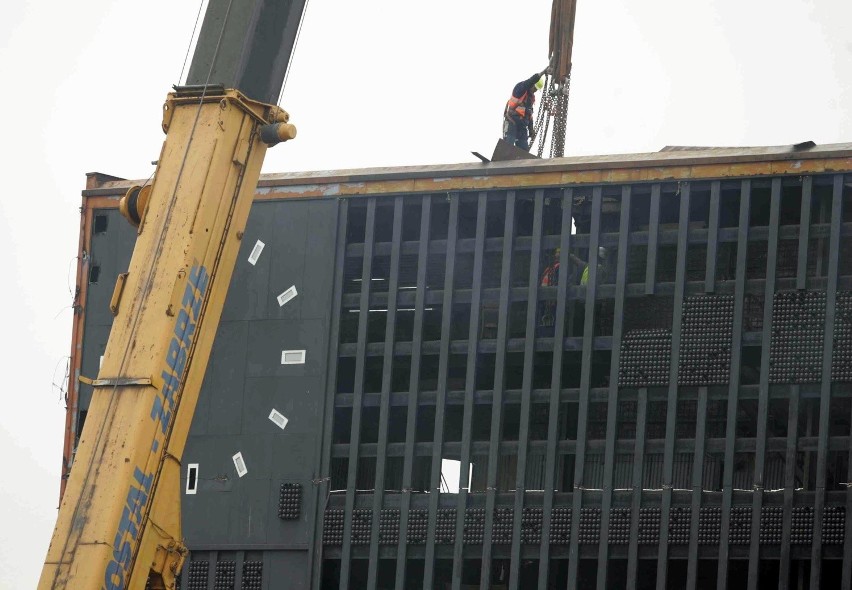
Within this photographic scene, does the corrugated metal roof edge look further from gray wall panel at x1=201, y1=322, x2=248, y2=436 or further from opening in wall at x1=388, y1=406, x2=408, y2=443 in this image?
opening in wall at x1=388, y1=406, x2=408, y2=443

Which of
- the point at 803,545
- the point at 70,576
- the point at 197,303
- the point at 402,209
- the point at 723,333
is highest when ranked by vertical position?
the point at 402,209

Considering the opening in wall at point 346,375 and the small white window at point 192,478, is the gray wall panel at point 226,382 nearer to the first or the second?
the small white window at point 192,478

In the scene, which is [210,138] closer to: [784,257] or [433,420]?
[433,420]

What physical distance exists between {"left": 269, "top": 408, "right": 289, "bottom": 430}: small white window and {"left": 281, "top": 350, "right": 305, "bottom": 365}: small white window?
0.83 metres

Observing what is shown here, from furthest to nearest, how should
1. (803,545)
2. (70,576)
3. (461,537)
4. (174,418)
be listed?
1. (461,537)
2. (803,545)
3. (174,418)
4. (70,576)

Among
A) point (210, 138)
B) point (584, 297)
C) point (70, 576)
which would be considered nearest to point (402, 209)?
point (584, 297)

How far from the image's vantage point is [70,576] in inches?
607

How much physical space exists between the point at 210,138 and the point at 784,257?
1022 centimetres

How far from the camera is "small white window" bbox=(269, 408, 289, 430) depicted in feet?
84.1

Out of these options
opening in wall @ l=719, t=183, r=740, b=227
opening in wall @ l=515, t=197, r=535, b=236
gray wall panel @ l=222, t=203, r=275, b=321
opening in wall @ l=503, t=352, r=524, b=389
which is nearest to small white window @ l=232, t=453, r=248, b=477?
gray wall panel @ l=222, t=203, r=275, b=321

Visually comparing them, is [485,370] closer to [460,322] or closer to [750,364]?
[460,322]

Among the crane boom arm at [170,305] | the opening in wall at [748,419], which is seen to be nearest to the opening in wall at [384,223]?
the opening in wall at [748,419]

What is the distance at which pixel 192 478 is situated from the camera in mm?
26016

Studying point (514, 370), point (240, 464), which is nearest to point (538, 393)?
point (514, 370)
